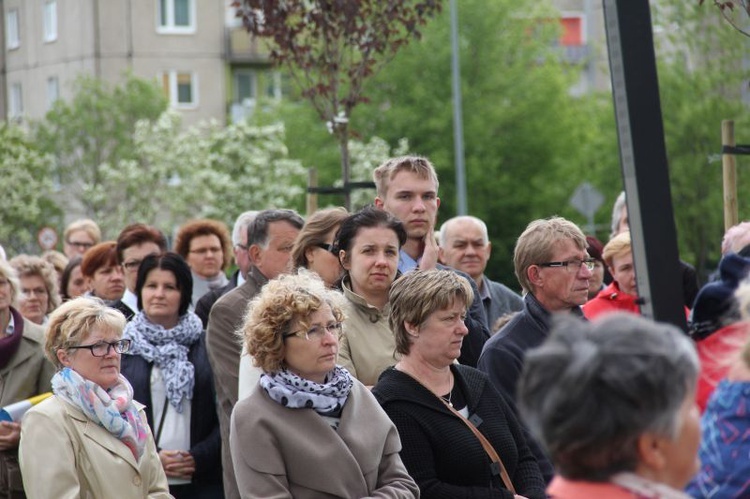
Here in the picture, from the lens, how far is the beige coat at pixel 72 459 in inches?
245

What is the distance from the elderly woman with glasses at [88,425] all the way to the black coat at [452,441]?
132 cm

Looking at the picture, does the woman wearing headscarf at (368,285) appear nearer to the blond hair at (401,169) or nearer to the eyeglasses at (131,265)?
the blond hair at (401,169)

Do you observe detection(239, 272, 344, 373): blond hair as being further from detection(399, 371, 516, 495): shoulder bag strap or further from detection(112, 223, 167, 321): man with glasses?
detection(112, 223, 167, 321): man with glasses

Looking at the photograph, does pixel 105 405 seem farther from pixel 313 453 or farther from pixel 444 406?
pixel 444 406

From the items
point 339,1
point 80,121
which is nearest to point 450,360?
point 339,1

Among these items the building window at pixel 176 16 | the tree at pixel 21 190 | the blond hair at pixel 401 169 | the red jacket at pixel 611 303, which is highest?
the building window at pixel 176 16

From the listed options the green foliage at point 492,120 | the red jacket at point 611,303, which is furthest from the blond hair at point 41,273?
the green foliage at point 492,120

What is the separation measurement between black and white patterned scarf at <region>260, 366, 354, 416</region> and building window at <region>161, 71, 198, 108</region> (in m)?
52.0

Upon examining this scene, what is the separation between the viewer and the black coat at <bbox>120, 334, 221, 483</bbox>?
7633 millimetres

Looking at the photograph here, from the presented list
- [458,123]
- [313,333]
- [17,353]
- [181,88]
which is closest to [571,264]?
[313,333]

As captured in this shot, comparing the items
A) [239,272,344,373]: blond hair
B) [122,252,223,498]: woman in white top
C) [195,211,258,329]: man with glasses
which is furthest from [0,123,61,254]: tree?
[239,272,344,373]: blond hair

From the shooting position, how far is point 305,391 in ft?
18.3

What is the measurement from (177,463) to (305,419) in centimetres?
221

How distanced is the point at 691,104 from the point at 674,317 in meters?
25.3
